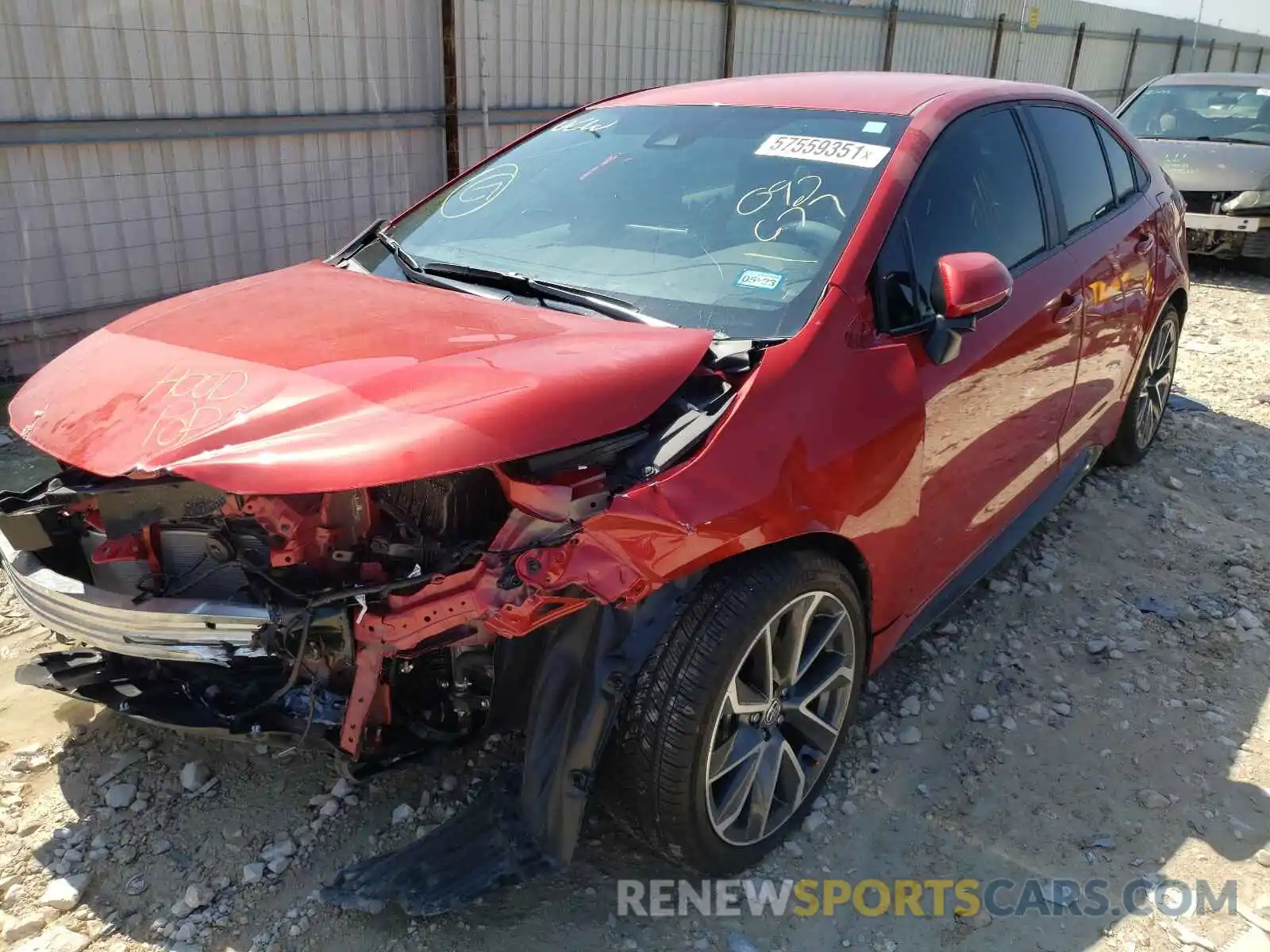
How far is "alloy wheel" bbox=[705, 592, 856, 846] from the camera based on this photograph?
2443 mm

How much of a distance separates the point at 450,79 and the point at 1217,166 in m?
7.08

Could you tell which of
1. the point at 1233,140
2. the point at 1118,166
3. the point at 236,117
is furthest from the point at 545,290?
the point at 1233,140

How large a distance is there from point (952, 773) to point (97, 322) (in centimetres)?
526

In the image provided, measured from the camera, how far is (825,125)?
3.08 m

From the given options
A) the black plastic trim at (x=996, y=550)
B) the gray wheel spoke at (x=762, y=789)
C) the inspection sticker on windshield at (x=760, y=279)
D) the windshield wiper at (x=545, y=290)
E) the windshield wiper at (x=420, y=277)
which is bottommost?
the gray wheel spoke at (x=762, y=789)

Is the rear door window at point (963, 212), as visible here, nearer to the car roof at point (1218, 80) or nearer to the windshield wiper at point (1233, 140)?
the windshield wiper at point (1233, 140)

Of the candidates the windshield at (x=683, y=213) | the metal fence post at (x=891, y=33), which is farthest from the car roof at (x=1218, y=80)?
the windshield at (x=683, y=213)

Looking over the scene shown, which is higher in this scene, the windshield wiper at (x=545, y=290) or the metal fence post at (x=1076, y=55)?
the windshield wiper at (x=545, y=290)

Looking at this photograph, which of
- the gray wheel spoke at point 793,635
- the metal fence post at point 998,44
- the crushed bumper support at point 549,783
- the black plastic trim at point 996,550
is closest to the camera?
the crushed bumper support at point 549,783

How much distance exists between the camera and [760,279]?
270 centimetres

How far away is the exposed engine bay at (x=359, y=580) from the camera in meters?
2.14

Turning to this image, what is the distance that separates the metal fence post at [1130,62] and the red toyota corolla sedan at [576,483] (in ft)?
69.0

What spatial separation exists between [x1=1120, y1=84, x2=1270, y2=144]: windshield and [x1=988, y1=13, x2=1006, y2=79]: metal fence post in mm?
5468

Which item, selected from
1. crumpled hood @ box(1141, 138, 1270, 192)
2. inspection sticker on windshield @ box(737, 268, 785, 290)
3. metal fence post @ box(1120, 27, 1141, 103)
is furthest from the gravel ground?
metal fence post @ box(1120, 27, 1141, 103)
